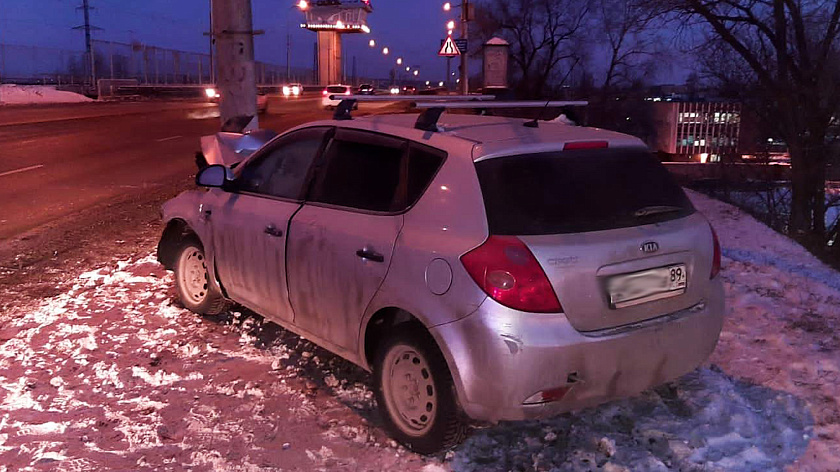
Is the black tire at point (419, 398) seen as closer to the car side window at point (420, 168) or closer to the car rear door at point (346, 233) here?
the car rear door at point (346, 233)

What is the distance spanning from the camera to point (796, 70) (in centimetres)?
1744

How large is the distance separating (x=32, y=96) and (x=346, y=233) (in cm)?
3741

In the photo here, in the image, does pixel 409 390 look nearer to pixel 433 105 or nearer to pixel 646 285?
pixel 646 285

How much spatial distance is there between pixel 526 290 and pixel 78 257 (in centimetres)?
576

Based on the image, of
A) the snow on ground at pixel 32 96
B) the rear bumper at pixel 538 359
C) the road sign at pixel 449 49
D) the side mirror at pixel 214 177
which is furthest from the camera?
the snow on ground at pixel 32 96

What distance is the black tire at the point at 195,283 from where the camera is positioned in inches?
215

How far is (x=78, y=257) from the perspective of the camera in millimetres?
7383

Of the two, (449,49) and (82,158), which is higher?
(449,49)

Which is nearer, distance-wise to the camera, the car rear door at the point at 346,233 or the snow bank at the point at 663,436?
the snow bank at the point at 663,436

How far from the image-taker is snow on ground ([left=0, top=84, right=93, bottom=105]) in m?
34.0

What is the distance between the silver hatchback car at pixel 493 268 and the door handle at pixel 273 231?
60 millimetres

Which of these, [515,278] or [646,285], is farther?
[646,285]

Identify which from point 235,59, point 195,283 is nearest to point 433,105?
point 195,283

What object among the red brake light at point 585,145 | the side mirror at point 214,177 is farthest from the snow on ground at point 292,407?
the red brake light at point 585,145
